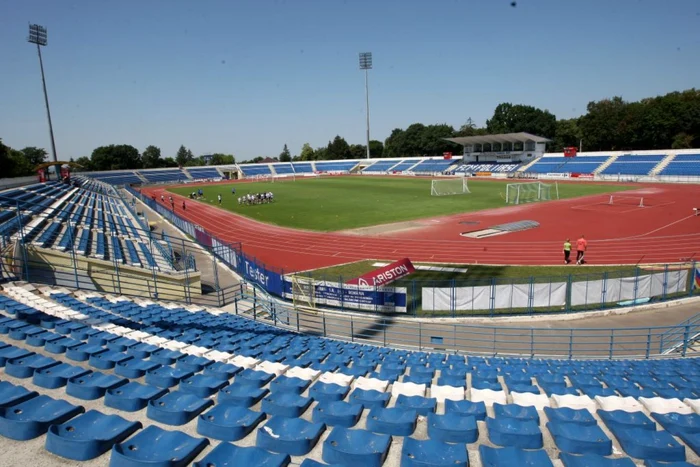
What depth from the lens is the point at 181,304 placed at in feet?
49.6

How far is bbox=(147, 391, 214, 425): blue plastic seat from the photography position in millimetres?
4961

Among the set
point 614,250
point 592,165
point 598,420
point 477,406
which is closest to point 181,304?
point 477,406

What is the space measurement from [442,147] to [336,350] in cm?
11600

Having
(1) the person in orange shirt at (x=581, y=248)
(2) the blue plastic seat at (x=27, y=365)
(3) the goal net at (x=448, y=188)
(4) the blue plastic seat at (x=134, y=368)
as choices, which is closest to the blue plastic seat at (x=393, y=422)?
(4) the blue plastic seat at (x=134, y=368)

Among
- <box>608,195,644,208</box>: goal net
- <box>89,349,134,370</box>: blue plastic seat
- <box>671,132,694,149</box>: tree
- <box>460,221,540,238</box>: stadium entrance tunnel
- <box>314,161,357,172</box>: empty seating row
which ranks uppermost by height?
<box>671,132,694,149</box>: tree

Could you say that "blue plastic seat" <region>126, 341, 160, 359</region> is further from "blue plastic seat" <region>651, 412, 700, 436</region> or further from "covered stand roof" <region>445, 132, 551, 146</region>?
"covered stand roof" <region>445, 132, 551, 146</region>

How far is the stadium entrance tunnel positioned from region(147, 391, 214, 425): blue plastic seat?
1061 inches

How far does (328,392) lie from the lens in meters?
6.56

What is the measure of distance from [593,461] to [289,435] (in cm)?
316

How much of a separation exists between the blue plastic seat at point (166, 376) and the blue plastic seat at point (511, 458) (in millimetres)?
4492

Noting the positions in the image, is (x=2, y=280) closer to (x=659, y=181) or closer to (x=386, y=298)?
(x=386, y=298)

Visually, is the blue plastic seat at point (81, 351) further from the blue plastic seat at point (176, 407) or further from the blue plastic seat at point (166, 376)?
the blue plastic seat at point (176, 407)

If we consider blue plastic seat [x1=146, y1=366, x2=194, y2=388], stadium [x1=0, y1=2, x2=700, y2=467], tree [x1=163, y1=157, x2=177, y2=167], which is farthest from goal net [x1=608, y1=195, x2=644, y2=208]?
tree [x1=163, y1=157, x2=177, y2=167]

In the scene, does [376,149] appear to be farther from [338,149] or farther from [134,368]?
[134,368]
